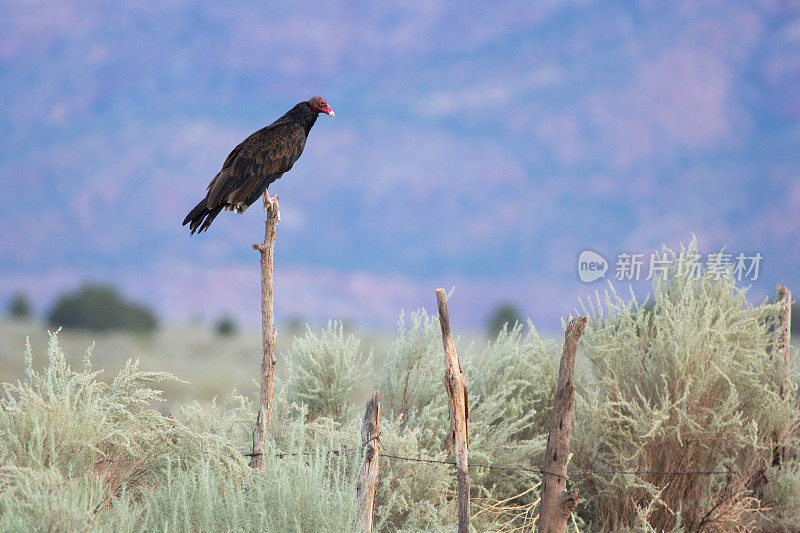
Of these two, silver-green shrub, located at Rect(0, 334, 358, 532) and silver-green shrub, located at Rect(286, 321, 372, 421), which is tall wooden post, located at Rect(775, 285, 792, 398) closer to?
silver-green shrub, located at Rect(286, 321, 372, 421)

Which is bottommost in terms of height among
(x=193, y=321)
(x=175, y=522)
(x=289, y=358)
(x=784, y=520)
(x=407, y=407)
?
(x=784, y=520)

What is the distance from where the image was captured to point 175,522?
302cm

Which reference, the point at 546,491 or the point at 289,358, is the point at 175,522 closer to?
the point at 546,491

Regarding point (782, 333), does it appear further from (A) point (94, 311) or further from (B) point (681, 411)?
(A) point (94, 311)

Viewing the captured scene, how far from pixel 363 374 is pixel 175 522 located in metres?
2.47

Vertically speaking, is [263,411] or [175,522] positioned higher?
[263,411]

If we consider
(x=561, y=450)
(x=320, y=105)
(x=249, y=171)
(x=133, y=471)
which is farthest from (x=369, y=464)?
(x=320, y=105)

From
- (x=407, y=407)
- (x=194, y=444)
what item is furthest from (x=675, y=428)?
(x=194, y=444)

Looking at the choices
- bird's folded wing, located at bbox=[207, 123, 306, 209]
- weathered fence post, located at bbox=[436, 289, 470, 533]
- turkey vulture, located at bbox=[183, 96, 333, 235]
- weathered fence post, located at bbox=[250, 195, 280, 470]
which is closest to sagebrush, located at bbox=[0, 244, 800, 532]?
weathered fence post, located at bbox=[250, 195, 280, 470]

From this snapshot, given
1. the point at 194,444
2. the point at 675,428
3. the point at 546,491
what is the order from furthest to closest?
the point at 675,428 < the point at 194,444 < the point at 546,491

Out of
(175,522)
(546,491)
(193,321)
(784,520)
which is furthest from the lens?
(193,321)

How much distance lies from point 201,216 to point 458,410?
196 centimetres

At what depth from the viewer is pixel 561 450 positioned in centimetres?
366

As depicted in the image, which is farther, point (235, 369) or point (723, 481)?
point (235, 369)
